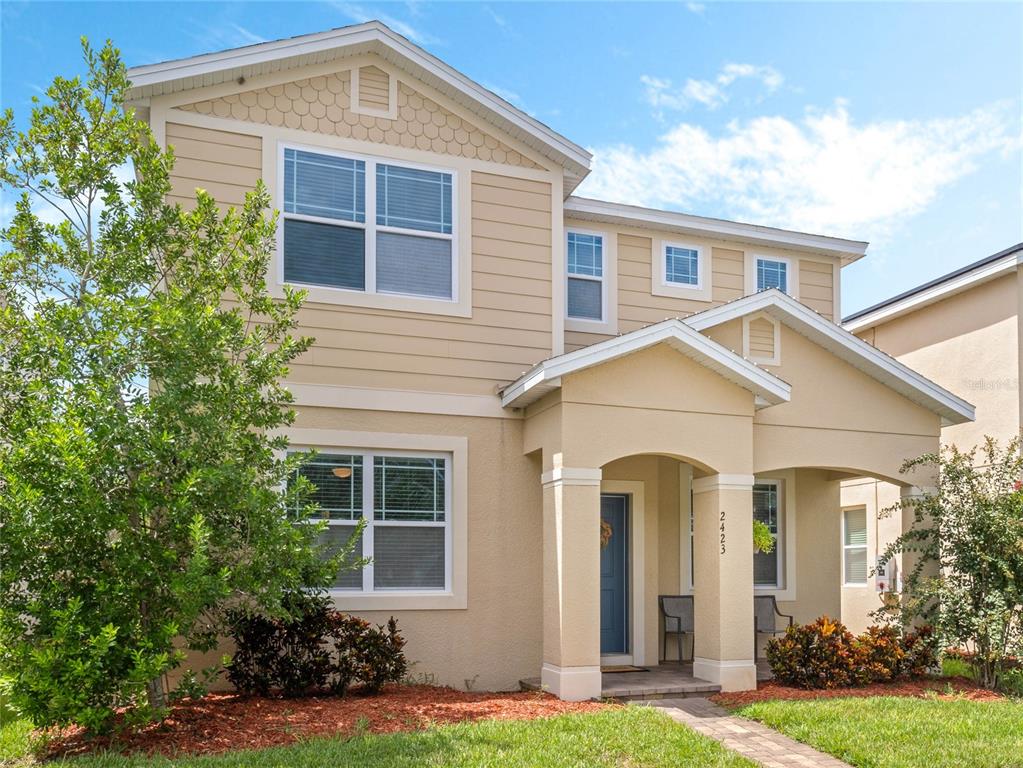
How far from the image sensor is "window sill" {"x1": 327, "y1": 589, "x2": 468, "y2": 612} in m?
10.3

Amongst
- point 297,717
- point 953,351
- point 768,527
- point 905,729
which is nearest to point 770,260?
point 768,527

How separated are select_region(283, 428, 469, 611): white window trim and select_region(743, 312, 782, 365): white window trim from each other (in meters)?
3.77

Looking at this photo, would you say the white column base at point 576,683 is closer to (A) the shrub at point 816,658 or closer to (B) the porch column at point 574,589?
(B) the porch column at point 574,589

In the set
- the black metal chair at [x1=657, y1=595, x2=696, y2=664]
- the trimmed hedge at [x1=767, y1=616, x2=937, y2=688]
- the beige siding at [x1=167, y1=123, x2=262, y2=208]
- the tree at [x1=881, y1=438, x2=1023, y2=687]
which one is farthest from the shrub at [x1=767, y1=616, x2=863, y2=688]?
the beige siding at [x1=167, y1=123, x2=262, y2=208]

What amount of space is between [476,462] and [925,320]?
10188mm

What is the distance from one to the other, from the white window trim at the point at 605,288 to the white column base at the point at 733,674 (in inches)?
185

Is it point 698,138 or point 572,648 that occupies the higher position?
point 698,138

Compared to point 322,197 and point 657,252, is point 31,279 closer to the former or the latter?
point 322,197

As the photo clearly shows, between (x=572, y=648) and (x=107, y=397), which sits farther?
(x=572, y=648)

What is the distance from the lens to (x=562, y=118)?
1209 centimetres

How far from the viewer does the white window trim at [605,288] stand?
12.9 m

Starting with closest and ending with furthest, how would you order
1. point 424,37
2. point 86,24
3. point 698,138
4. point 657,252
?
point 86,24
point 424,37
point 657,252
point 698,138

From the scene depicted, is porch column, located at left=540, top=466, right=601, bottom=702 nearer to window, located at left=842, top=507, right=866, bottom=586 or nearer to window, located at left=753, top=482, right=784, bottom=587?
window, located at left=753, top=482, right=784, bottom=587

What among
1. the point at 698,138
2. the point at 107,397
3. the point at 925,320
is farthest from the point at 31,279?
the point at 925,320
